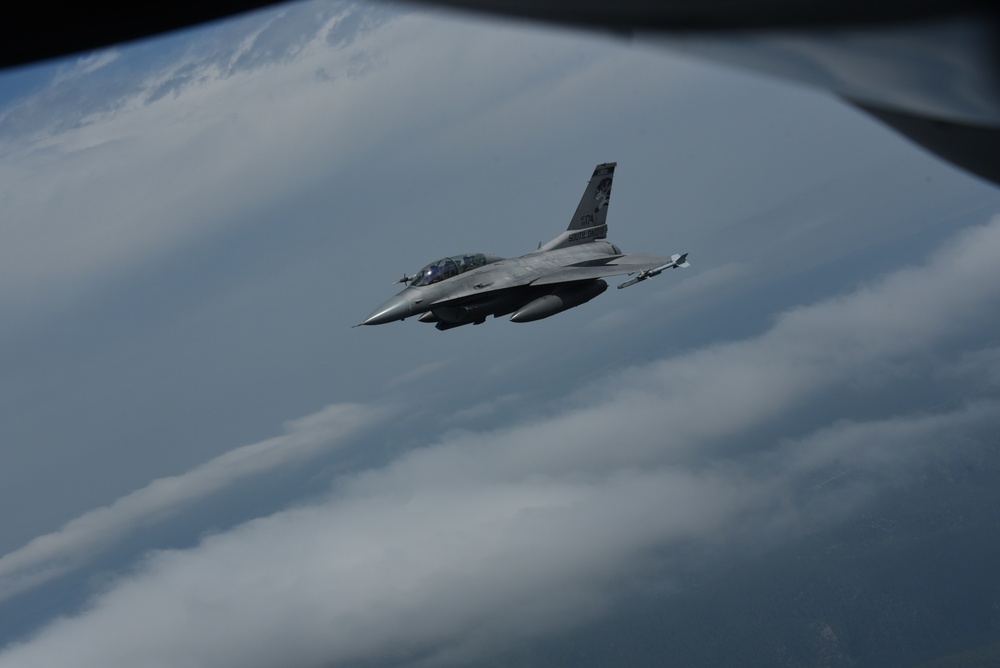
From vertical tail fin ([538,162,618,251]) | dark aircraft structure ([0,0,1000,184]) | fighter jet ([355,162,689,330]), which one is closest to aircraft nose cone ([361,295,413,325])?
fighter jet ([355,162,689,330])

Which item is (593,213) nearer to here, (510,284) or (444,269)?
(510,284)

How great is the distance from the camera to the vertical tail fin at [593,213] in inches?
1726

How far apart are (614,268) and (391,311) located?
11.1 metres

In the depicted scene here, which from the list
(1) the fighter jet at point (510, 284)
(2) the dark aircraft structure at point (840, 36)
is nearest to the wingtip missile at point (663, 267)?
(1) the fighter jet at point (510, 284)

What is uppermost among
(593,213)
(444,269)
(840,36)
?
(593,213)

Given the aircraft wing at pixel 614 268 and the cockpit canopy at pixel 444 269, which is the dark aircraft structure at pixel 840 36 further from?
the aircraft wing at pixel 614 268

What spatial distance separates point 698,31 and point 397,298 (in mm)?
32940

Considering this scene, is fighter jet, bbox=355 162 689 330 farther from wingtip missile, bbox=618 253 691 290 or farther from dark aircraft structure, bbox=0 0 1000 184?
dark aircraft structure, bbox=0 0 1000 184

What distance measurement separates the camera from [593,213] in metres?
45.2

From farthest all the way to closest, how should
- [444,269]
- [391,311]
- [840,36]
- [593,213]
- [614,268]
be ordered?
[593,213]
[614,268]
[444,269]
[391,311]
[840,36]

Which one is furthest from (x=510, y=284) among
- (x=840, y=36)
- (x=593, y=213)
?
(x=840, y=36)

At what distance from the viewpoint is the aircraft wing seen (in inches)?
1479

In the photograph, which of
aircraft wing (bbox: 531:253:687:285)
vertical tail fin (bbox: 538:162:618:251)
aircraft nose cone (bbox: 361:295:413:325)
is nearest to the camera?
aircraft nose cone (bbox: 361:295:413:325)

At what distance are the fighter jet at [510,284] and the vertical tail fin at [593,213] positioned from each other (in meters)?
1.43
